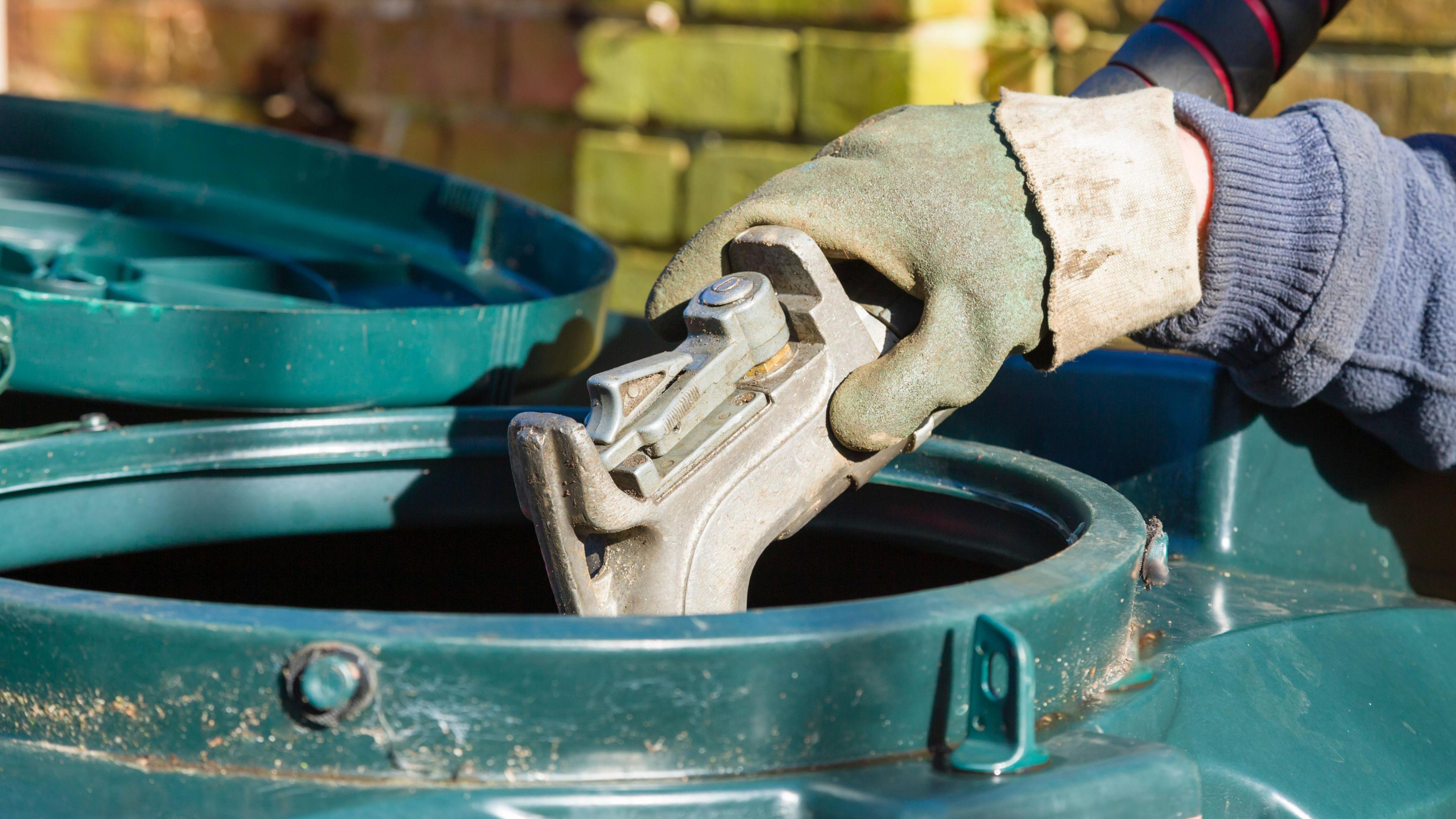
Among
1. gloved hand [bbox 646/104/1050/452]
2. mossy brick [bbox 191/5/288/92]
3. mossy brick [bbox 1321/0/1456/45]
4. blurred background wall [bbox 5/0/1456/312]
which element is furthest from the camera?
mossy brick [bbox 191/5/288/92]

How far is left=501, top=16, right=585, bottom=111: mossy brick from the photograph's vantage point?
324 centimetres

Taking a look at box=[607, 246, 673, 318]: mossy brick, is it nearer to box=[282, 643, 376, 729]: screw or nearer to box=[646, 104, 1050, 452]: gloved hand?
box=[646, 104, 1050, 452]: gloved hand

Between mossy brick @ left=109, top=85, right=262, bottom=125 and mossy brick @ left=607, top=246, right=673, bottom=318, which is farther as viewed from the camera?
mossy brick @ left=109, top=85, right=262, bottom=125

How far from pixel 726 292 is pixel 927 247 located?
16 centimetres

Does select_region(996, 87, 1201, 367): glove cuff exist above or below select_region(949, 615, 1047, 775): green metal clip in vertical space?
above

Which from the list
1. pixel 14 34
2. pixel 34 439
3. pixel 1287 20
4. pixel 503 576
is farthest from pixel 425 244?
pixel 14 34

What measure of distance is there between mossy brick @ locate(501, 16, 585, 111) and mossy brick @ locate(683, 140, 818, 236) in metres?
0.40

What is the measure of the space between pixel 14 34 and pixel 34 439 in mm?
3691

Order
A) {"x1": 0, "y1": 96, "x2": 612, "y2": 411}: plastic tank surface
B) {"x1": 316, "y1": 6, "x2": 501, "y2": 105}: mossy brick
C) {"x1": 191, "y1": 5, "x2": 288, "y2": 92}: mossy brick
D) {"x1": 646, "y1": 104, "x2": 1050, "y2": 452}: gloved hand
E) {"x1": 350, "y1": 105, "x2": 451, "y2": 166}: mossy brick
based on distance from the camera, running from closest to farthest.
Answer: {"x1": 646, "y1": 104, "x2": 1050, "y2": 452}: gloved hand
{"x1": 0, "y1": 96, "x2": 612, "y2": 411}: plastic tank surface
{"x1": 316, "y1": 6, "x2": 501, "y2": 105}: mossy brick
{"x1": 350, "y1": 105, "x2": 451, "y2": 166}: mossy brick
{"x1": 191, "y1": 5, "x2": 288, "y2": 92}: mossy brick

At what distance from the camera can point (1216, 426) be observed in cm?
118

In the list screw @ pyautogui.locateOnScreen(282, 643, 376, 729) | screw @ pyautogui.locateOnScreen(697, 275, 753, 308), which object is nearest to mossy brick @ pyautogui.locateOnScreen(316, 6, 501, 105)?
screw @ pyautogui.locateOnScreen(697, 275, 753, 308)

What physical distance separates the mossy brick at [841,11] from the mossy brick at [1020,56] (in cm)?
7

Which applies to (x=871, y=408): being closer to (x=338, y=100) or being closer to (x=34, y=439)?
(x=34, y=439)

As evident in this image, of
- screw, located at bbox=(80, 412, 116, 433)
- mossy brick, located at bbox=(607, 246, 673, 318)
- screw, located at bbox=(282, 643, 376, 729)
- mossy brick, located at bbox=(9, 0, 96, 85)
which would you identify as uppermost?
screw, located at bbox=(282, 643, 376, 729)
